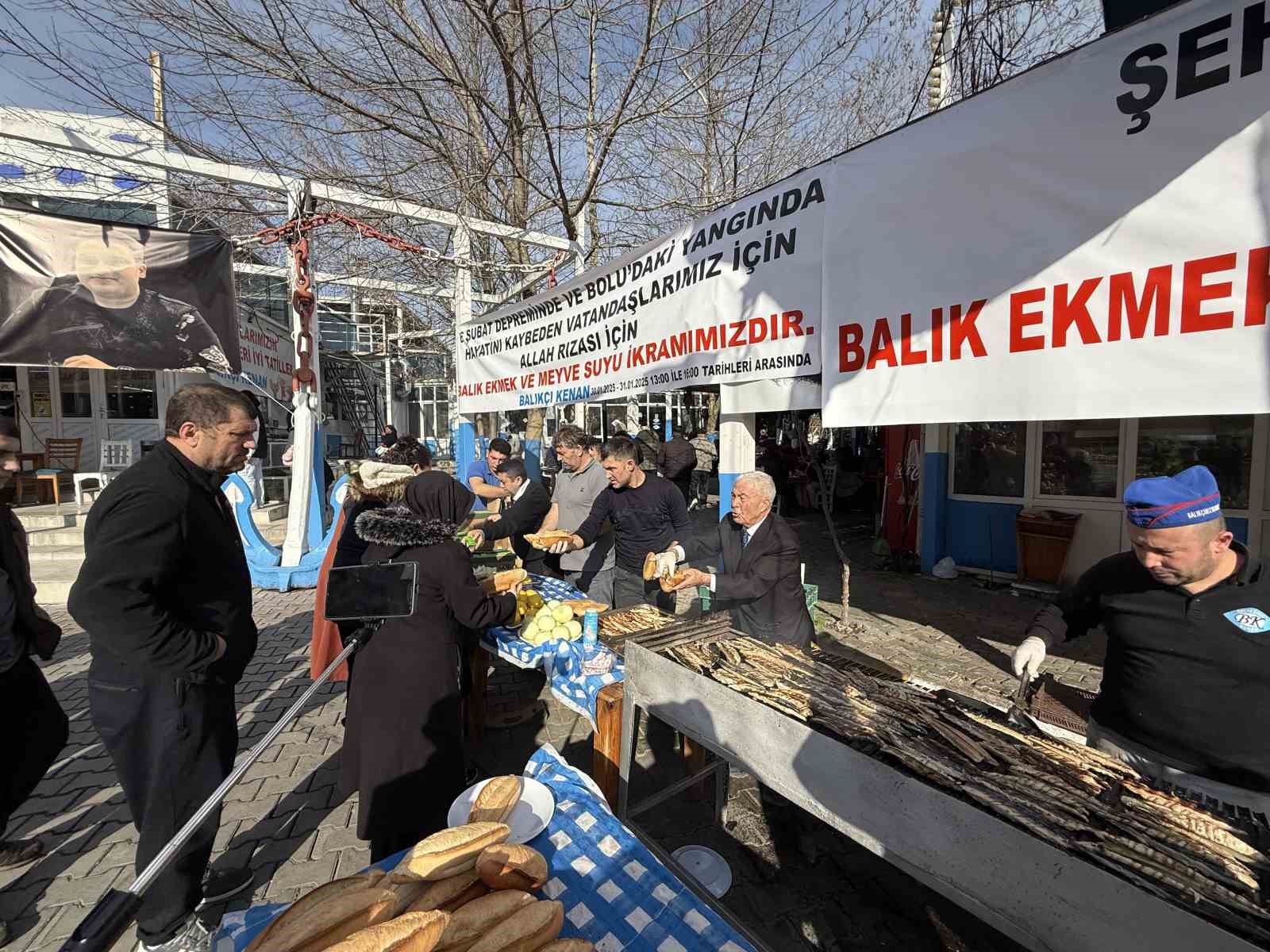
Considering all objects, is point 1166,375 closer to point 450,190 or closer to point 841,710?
point 841,710

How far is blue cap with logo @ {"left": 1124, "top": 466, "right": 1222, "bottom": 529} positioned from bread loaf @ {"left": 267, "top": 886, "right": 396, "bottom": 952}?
91.1 inches

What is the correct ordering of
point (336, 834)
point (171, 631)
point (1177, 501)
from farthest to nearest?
1. point (336, 834)
2. point (171, 631)
3. point (1177, 501)

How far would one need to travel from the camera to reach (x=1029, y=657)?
2.29m

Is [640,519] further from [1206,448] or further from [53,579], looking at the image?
[53,579]

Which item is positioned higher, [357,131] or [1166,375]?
[357,131]

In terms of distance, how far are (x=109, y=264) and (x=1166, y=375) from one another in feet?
32.7

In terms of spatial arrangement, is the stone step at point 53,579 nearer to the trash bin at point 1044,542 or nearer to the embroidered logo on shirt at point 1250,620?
the embroidered logo on shirt at point 1250,620

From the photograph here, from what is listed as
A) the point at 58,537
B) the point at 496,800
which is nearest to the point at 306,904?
the point at 496,800

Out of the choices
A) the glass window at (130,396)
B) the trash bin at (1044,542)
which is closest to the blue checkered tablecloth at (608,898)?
the trash bin at (1044,542)

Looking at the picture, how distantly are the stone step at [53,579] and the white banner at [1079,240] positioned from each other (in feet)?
28.9

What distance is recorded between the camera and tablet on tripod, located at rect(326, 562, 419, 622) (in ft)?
5.87

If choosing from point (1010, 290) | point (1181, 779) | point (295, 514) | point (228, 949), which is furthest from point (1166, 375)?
point (295, 514)

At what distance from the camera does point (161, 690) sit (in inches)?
83.5

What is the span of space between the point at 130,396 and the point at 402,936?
47.4 feet
